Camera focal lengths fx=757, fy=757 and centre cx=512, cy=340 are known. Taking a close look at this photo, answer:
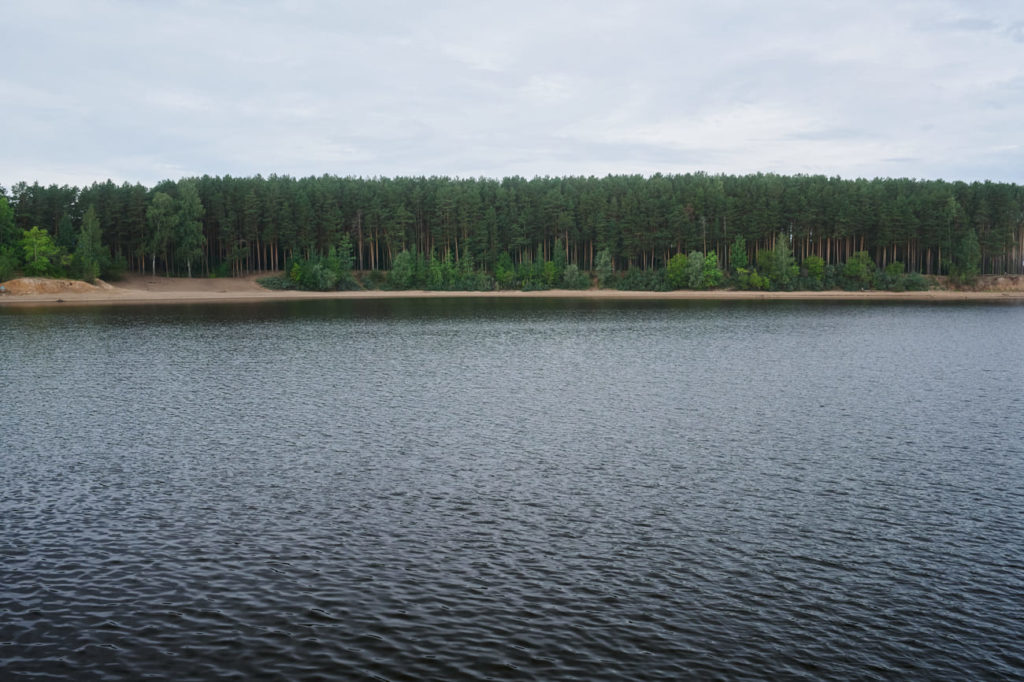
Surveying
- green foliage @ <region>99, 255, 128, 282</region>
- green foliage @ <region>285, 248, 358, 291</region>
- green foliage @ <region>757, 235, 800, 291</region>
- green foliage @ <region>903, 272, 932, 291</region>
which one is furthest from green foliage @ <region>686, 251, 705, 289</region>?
green foliage @ <region>99, 255, 128, 282</region>

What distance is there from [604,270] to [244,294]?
70.5 meters

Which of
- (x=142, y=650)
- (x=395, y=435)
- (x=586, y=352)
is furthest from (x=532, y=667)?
(x=586, y=352)

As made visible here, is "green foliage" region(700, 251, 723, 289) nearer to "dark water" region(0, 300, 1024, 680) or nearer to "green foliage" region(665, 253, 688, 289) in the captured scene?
"green foliage" region(665, 253, 688, 289)

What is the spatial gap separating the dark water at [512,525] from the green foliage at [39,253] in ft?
329

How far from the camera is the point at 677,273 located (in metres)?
151

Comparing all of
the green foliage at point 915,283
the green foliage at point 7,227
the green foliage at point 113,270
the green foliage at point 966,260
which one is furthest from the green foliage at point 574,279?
the green foliage at point 7,227

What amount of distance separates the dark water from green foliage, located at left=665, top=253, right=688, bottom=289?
103 m

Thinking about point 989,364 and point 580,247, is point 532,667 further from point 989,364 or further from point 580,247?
point 580,247

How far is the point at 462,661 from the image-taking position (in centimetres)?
1438

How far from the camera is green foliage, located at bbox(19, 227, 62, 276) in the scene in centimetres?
13275

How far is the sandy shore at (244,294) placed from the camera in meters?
128

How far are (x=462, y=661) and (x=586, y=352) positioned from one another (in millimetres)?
48044

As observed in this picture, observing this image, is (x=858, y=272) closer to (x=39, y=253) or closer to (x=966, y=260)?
(x=966, y=260)

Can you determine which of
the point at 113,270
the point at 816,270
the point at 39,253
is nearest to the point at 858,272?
the point at 816,270
